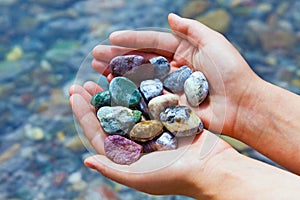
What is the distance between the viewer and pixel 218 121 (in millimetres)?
870

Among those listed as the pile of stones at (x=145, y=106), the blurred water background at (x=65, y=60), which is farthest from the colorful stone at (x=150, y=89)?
the blurred water background at (x=65, y=60)

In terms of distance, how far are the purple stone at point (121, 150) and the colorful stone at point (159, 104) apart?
0.09 meters

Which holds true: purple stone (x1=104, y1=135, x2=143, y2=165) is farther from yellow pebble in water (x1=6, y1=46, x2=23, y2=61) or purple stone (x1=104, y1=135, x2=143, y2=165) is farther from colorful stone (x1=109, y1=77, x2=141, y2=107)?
yellow pebble in water (x1=6, y1=46, x2=23, y2=61)

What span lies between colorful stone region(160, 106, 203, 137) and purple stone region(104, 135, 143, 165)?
0.25 ft

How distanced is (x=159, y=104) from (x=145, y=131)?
72 mm

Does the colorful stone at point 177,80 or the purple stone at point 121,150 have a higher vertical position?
the colorful stone at point 177,80

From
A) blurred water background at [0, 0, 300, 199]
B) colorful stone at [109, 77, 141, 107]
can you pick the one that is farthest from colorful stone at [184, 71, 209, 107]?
blurred water background at [0, 0, 300, 199]

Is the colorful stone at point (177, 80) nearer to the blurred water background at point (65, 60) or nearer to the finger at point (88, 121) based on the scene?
the finger at point (88, 121)

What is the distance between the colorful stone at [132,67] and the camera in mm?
902

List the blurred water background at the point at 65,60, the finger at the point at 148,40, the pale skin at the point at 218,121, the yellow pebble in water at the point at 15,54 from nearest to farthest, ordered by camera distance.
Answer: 1. the pale skin at the point at 218,121
2. the finger at the point at 148,40
3. the blurred water background at the point at 65,60
4. the yellow pebble in water at the point at 15,54

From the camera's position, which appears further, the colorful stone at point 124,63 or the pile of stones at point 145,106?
the colorful stone at point 124,63

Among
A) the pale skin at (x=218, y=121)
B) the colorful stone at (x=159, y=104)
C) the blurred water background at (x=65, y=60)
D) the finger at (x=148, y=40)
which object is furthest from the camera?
the blurred water background at (x=65, y=60)

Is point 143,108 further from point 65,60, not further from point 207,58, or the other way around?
point 65,60

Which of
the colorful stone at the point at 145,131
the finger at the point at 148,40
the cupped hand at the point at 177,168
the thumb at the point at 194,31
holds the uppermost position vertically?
the thumb at the point at 194,31
